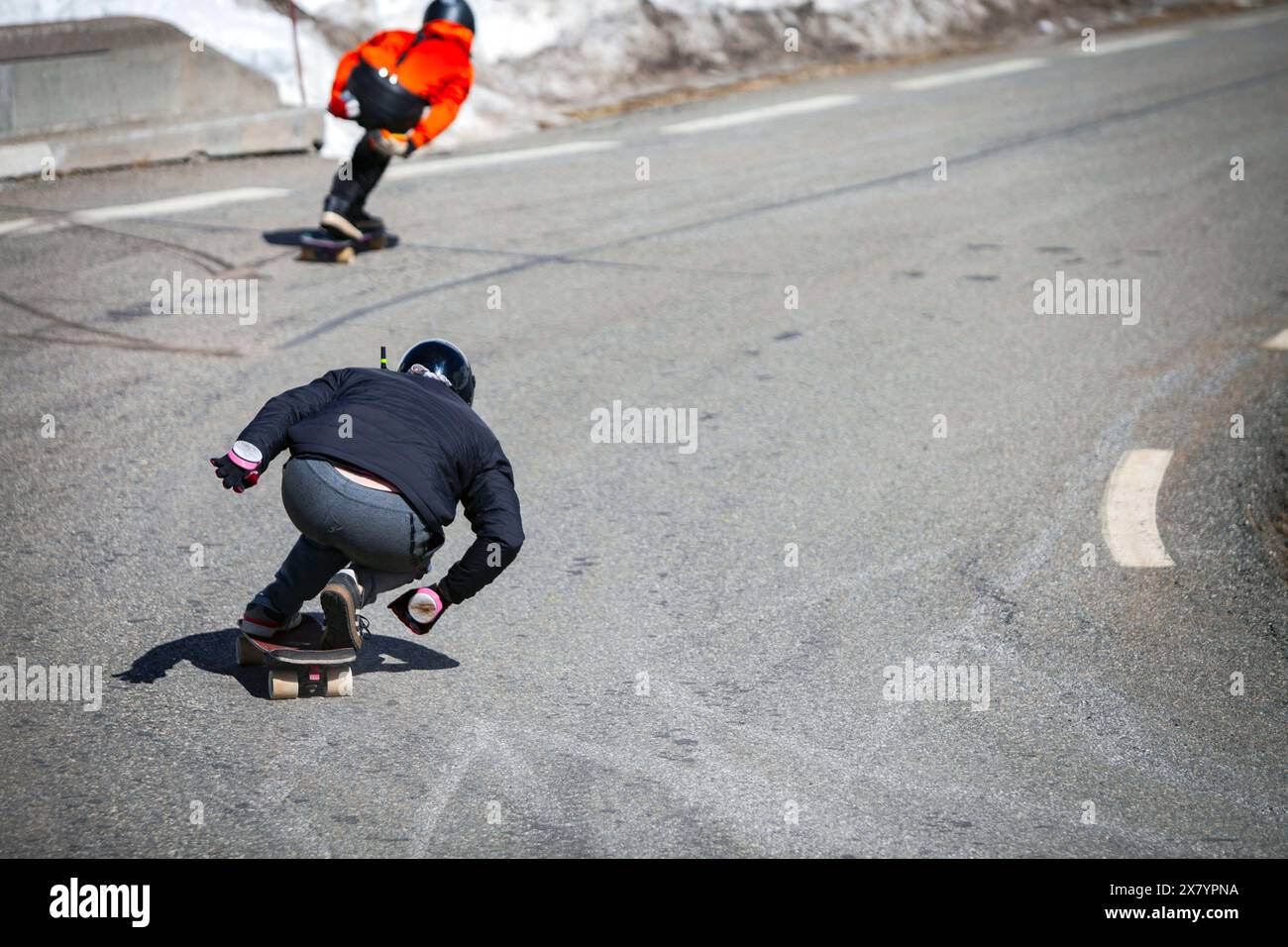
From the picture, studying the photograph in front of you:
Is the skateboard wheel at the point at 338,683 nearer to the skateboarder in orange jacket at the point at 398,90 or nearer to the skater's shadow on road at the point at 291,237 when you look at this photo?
the skateboarder in orange jacket at the point at 398,90

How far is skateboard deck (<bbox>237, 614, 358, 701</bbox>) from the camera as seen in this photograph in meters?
5.01

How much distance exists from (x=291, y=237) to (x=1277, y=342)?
7.45 metres

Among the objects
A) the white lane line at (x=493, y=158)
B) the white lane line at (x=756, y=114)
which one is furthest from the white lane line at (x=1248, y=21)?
the white lane line at (x=493, y=158)

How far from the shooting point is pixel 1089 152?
1438cm

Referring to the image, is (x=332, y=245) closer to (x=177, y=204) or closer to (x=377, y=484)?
(x=177, y=204)

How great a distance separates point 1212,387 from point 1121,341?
971 millimetres

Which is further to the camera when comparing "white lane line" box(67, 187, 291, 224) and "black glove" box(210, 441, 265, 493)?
"white lane line" box(67, 187, 291, 224)

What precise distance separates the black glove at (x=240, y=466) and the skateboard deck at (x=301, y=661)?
775 millimetres

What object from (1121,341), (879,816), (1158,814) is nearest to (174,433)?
(879,816)

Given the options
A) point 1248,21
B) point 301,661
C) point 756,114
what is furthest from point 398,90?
point 1248,21

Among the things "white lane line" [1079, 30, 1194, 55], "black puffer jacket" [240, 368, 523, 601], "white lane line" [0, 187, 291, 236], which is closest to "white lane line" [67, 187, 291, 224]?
"white lane line" [0, 187, 291, 236]

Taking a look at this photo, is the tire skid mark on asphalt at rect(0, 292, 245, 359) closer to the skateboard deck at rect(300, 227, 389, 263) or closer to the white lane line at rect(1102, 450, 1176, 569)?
the skateboard deck at rect(300, 227, 389, 263)

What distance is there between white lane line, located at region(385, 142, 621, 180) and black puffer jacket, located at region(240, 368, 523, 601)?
864 cm
